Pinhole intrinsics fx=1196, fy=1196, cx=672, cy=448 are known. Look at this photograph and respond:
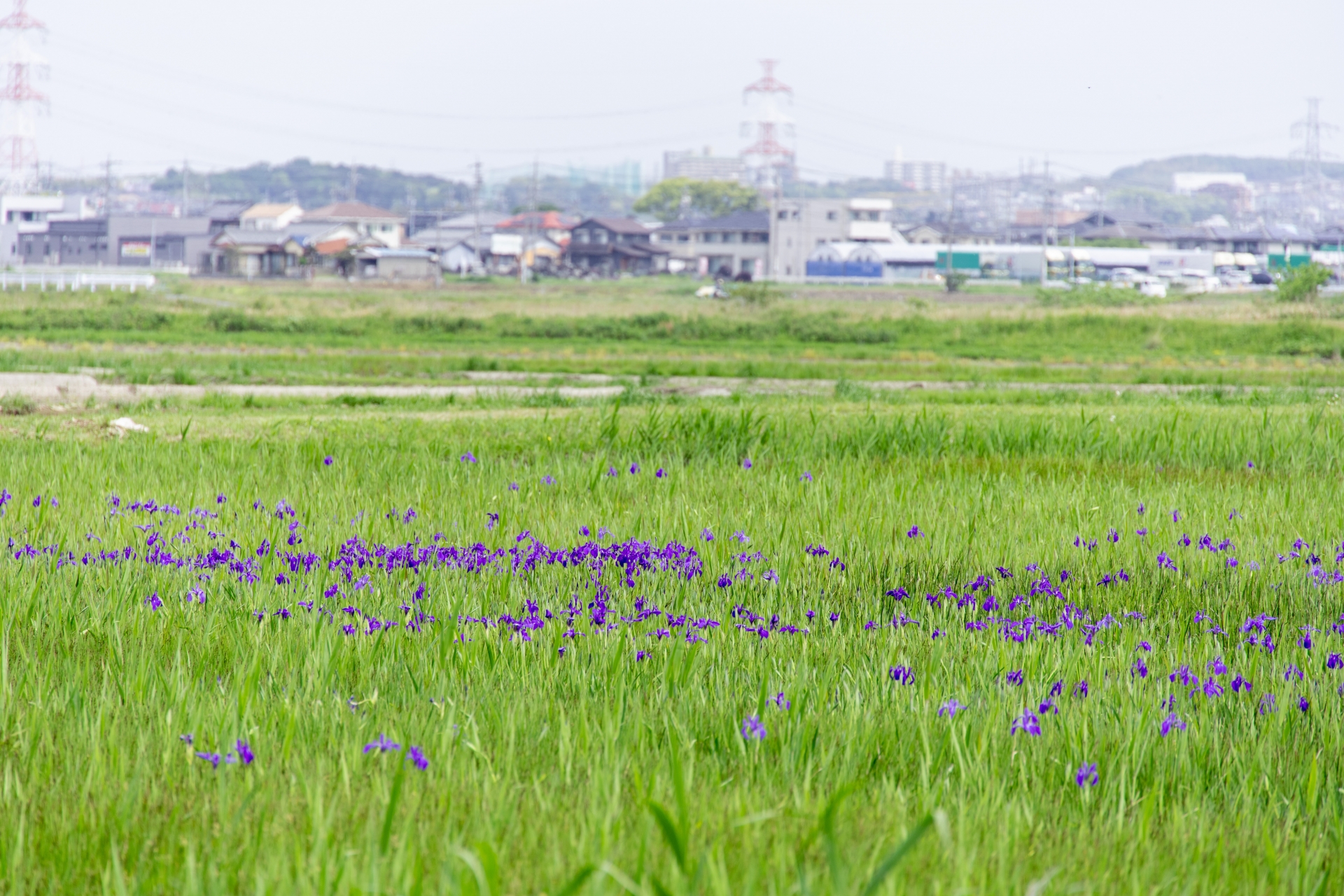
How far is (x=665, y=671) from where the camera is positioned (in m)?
3.08

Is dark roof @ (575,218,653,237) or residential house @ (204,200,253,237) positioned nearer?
residential house @ (204,200,253,237)

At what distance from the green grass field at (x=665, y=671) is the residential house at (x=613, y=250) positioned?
3749 inches

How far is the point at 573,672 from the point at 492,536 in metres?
2.14

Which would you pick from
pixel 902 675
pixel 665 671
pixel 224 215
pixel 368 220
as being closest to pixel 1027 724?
pixel 902 675

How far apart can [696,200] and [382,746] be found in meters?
151

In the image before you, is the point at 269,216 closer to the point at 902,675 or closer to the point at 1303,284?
the point at 1303,284

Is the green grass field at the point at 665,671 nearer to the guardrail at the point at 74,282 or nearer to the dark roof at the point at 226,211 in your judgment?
the guardrail at the point at 74,282

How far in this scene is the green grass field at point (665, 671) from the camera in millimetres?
2092

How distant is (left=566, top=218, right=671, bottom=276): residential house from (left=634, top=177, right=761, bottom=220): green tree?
38375mm

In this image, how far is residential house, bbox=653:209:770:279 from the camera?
346ft

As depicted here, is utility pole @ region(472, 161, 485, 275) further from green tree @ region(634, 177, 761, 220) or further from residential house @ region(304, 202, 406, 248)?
green tree @ region(634, 177, 761, 220)

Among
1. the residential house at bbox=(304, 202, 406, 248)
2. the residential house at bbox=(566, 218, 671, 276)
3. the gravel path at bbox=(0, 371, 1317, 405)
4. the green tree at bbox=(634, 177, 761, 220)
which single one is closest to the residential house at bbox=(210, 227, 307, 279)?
the residential house at bbox=(304, 202, 406, 248)

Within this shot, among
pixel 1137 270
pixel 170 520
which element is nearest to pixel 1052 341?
pixel 170 520

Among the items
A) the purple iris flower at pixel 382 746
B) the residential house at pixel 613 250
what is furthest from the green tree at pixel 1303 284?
the residential house at pixel 613 250
